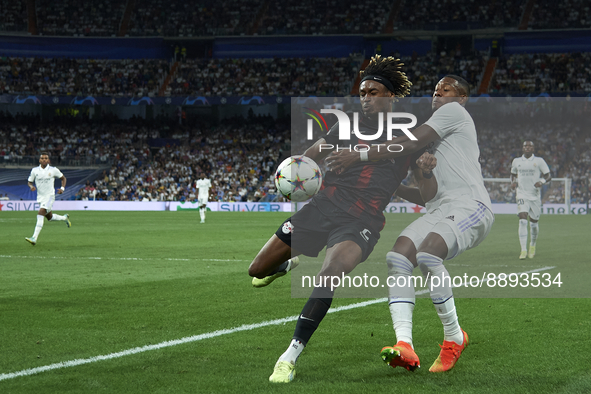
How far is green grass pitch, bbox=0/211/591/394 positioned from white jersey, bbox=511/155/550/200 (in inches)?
60.7

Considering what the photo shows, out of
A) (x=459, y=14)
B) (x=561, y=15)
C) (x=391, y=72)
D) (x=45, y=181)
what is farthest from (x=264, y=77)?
(x=391, y=72)

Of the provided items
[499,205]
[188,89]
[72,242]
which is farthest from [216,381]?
[188,89]

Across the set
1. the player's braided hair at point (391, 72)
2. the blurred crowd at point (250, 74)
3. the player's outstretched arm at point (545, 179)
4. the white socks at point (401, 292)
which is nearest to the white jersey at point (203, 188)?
the player's outstretched arm at point (545, 179)

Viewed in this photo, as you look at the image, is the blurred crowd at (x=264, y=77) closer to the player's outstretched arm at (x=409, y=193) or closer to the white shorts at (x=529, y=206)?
the white shorts at (x=529, y=206)

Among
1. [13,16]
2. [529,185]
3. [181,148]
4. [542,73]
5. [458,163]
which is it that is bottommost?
[529,185]

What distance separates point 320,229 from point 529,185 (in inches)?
358

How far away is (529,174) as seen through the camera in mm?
12914

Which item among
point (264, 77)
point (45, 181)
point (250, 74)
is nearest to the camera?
point (45, 181)

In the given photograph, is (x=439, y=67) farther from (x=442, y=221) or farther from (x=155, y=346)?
(x=155, y=346)

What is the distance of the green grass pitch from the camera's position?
14.2 ft

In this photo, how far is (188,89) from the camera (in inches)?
1802

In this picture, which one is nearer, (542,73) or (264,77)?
(542,73)

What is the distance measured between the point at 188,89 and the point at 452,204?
139ft

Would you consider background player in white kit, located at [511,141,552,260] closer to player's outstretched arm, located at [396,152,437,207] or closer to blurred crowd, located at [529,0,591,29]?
player's outstretched arm, located at [396,152,437,207]
